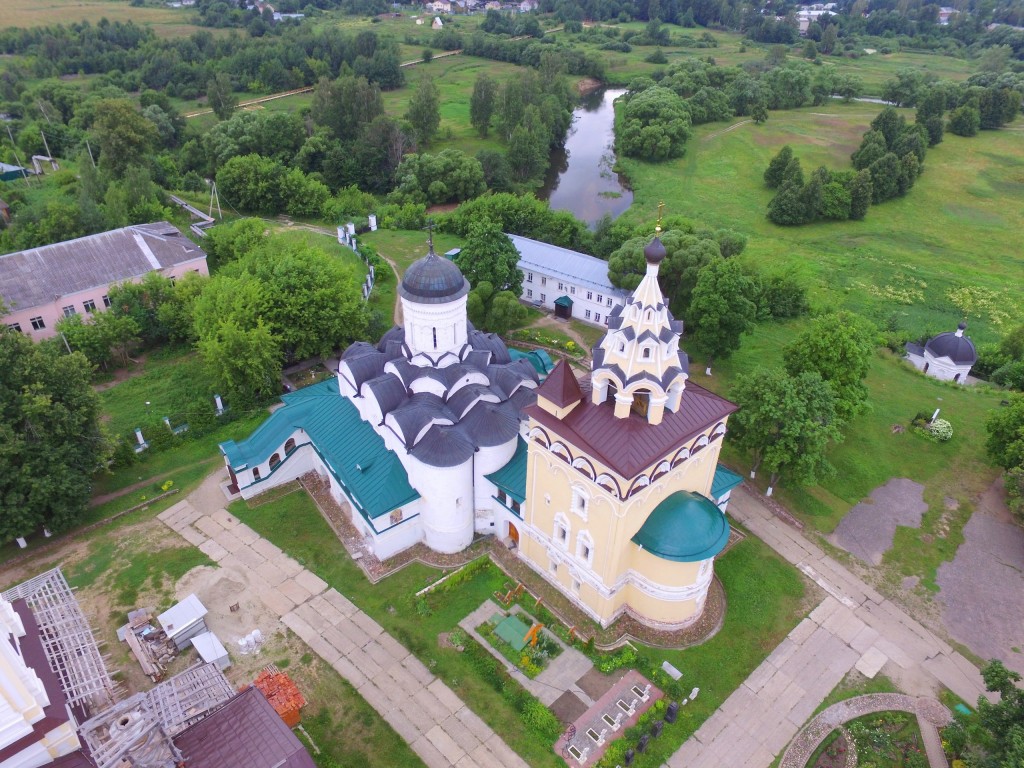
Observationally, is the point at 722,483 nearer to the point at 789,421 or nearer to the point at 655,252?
the point at 789,421

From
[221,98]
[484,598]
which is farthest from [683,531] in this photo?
[221,98]

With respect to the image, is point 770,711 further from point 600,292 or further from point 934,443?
point 600,292

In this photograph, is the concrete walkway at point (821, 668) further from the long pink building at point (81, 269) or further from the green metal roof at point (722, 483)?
the long pink building at point (81, 269)

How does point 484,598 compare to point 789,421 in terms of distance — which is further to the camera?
point 789,421

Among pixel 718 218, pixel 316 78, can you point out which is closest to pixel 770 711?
pixel 718 218

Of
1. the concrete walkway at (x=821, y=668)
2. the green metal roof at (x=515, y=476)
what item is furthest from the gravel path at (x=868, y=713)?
the green metal roof at (x=515, y=476)

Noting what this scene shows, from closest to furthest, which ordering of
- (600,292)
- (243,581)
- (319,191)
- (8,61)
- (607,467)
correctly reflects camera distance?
(607,467) → (243,581) → (600,292) → (319,191) → (8,61)
